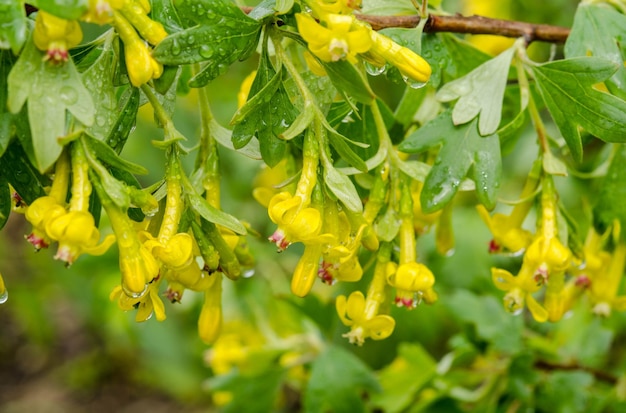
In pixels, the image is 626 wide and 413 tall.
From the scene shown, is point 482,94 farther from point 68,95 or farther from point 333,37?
point 68,95

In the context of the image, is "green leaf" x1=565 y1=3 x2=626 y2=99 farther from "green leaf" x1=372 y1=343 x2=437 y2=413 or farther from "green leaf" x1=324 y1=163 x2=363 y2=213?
"green leaf" x1=372 y1=343 x2=437 y2=413

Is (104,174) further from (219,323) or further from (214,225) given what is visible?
(219,323)

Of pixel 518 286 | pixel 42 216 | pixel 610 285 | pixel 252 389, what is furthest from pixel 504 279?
pixel 252 389

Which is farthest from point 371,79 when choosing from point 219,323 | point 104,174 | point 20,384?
point 20,384

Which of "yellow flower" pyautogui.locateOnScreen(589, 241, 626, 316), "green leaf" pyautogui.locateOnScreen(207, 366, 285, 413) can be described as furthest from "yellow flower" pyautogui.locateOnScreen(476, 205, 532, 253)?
"green leaf" pyautogui.locateOnScreen(207, 366, 285, 413)

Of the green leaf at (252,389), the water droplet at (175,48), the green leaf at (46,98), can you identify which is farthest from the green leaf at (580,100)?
the green leaf at (252,389)

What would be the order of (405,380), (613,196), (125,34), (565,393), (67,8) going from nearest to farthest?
(67,8)
(125,34)
(613,196)
(565,393)
(405,380)
